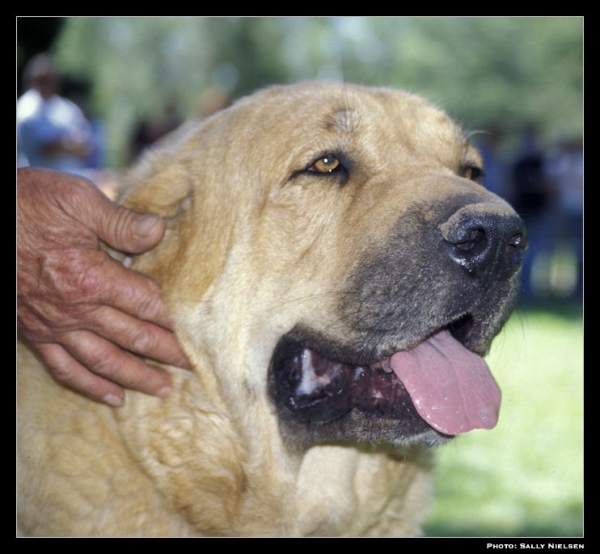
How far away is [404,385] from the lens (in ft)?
8.70

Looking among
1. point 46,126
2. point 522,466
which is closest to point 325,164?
point 522,466

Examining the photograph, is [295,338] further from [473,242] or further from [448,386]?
[473,242]

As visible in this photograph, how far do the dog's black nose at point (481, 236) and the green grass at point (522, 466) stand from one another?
706 mm

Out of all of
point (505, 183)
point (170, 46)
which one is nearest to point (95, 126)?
point (505, 183)

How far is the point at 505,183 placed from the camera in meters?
14.3

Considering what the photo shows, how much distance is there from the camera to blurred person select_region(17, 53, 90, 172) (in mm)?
8688

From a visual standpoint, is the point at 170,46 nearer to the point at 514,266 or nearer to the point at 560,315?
the point at 560,315

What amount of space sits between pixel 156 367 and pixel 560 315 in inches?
396

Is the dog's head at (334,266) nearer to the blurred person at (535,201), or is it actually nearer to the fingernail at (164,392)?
the fingernail at (164,392)

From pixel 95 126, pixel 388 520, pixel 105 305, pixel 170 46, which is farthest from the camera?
pixel 170 46

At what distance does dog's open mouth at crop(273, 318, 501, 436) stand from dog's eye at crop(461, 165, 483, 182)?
2.88 feet

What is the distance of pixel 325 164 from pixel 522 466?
4183 millimetres

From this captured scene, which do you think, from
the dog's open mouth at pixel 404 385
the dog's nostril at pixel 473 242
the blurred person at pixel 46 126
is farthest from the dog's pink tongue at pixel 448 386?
the blurred person at pixel 46 126

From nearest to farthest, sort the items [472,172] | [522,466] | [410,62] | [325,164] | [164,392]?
[164,392] < [325,164] < [472,172] < [522,466] < [410,62]
